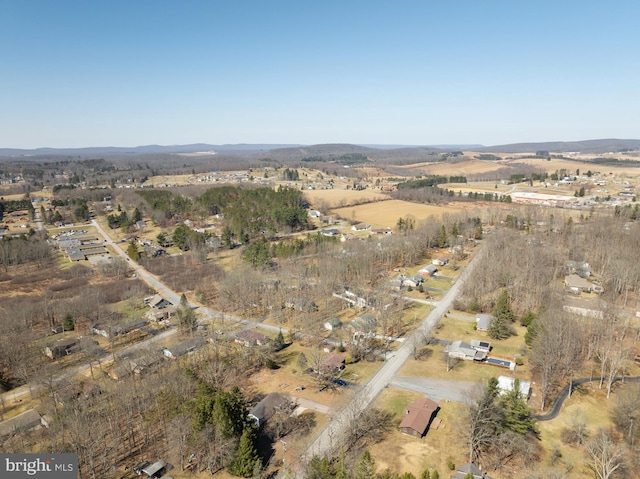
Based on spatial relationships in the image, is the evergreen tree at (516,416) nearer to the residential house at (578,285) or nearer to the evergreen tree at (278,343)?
the evergreen tree at (278,343)

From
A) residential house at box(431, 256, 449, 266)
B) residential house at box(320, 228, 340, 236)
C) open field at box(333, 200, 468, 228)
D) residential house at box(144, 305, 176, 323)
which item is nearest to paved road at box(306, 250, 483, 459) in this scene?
residential house at box(431, 256, 449, 266)

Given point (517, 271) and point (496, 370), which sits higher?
point (517, 271)

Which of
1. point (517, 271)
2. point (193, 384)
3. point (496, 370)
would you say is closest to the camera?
point (193, 384)

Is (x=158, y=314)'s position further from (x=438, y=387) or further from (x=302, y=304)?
(x=438, y=387)

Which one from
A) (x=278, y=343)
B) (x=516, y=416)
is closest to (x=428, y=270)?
(x=278, y=343)

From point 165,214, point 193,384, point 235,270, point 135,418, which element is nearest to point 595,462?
point 193,384

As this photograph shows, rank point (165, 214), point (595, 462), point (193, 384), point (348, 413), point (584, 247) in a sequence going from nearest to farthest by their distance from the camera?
point (595, 462)
point (348, 413)
point (193, 384)
point (584, 247)
point (165, 214)

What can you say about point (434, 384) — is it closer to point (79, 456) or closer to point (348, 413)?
point (348, 413)

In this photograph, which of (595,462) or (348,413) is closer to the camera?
(595,462)
